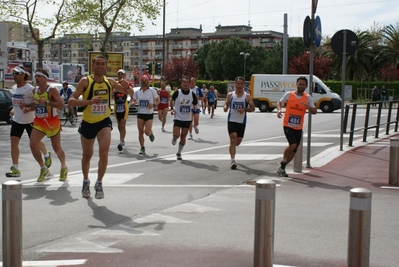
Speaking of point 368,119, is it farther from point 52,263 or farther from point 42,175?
point 52,263

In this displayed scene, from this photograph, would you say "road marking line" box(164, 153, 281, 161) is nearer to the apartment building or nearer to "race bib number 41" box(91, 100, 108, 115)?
"race bib number 41" box(91, 100, 108, 115)

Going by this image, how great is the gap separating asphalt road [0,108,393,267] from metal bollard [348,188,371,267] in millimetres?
805

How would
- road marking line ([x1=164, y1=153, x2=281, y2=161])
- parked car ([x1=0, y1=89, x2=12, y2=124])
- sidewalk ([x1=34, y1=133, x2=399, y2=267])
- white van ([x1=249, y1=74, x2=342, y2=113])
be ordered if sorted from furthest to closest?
white van ([x1=249, y1=74, x2=342, y2=113]), parked car ([x1=0, y1=89, x2=12, y2=124]), road marking line ([x1=164, y1=153, x2=281, y2=161]), sidewalk ([x1=34, y1=133, x2=399, y2=267])

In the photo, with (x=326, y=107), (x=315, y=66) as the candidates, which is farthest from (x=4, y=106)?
(x=315, y=66)

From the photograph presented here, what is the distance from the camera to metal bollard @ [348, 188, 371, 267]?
452cm

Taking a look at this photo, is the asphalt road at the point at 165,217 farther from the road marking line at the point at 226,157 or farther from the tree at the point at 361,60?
the tree at the point at 361,60

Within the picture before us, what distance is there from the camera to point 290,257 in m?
5.66

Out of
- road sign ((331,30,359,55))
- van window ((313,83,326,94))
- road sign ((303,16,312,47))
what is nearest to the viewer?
road sign ((303,16,312,47))

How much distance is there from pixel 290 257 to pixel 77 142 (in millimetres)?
12718

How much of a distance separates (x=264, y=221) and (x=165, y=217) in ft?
8.79

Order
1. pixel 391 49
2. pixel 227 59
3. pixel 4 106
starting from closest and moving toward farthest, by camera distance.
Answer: pixel 4 106 → pixel 391 49 → pixel 227 59

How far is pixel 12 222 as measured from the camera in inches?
Answer: 187

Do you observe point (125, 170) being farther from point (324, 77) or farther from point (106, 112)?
point (324, 77)

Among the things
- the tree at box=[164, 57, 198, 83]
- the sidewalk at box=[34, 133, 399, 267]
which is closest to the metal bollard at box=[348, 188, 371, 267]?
the sidewalk at box=[34, 133, 399, 267]
